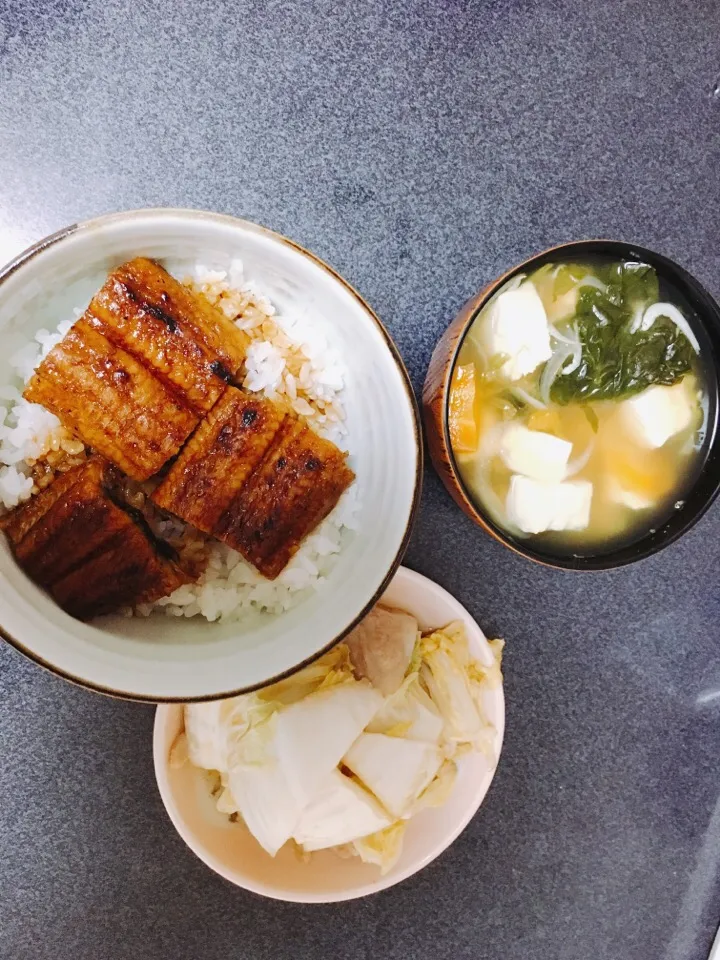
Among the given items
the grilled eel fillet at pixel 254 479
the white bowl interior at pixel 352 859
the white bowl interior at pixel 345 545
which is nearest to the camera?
the white bowl interior at pixel 345 545

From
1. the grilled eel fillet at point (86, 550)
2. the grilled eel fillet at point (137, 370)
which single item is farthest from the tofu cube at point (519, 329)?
the grilled eel fillet at point (86, 550)

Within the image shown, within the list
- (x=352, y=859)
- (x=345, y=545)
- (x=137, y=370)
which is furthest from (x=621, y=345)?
(x=352, y=859)

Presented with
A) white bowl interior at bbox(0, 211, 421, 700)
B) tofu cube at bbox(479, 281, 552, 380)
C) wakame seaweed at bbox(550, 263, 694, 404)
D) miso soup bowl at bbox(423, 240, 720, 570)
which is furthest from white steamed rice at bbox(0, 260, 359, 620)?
wakame seaweed at bbox(550, 263, 694, 404)

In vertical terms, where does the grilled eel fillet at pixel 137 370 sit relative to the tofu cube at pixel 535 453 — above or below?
above

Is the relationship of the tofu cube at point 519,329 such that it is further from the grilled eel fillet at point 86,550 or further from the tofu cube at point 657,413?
the grilled eel fillet at point 86,550

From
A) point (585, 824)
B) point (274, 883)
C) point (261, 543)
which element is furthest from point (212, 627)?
point (585, 824)

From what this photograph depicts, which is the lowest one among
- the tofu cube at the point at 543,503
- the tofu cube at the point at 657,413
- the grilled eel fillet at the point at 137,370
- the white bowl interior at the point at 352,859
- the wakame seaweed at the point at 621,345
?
the white bowl interior at the point at 352,859

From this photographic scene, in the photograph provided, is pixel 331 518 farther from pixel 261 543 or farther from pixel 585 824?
pixel 585 824
